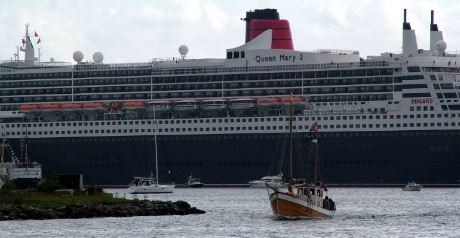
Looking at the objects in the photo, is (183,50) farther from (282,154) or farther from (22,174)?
(22,174)

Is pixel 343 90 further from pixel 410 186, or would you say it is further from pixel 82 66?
pixel 82 66

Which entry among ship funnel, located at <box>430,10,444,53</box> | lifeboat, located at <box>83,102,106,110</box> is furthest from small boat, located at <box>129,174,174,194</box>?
ship funnel, located at <box>430,10,444,53</box>

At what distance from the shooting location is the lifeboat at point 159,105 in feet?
517

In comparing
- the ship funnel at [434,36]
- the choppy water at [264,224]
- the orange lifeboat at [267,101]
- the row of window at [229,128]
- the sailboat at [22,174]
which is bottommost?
the choppy water at [264,224]

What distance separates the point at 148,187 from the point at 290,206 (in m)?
54.9

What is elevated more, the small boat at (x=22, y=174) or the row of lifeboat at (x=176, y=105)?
the row of lifeboat at (x=176, y=105)

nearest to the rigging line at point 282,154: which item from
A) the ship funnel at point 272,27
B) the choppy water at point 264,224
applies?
the ship funnel at point 272,27

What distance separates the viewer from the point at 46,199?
93500mm

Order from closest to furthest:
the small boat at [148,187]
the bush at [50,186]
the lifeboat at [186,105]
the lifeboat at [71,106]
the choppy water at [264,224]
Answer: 1. the choppy water at [264,224]
2. the bush at [50,186]
3. the small boat at [148,187]
4. the lifeboat at [186,105]
5. the lifeboat at [71,106]

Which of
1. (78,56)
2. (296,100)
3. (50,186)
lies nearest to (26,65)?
(78,56)

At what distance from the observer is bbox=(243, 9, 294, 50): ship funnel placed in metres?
160

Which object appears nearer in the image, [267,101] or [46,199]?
[46,199]

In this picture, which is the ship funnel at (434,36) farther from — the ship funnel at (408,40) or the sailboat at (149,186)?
the sailboat at (149,186)

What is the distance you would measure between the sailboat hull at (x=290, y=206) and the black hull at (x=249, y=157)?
181 ft
